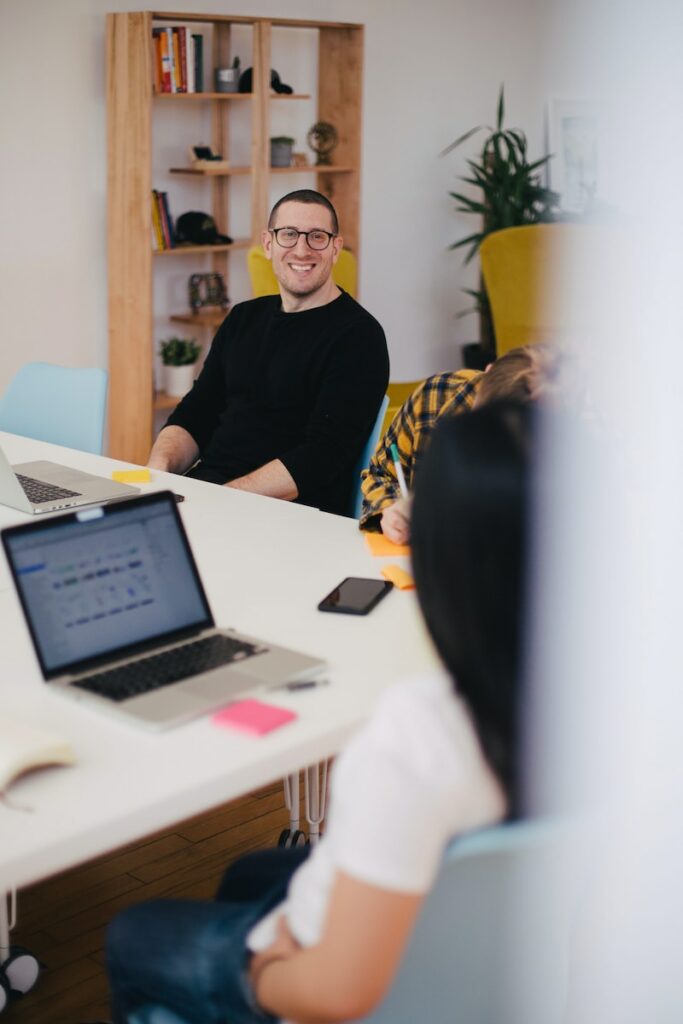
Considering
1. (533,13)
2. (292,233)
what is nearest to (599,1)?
(533,13)

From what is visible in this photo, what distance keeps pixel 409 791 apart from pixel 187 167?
15.1 ft

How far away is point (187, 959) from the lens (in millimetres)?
1216

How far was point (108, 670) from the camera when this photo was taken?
1524 mm

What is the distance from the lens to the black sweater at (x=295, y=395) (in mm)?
2975

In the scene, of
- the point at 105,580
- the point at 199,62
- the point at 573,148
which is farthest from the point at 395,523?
the point at 573,148

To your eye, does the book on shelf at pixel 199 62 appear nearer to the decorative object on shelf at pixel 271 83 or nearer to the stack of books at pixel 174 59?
the stack of books at pixel 174 59

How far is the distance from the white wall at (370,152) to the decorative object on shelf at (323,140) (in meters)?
0.44

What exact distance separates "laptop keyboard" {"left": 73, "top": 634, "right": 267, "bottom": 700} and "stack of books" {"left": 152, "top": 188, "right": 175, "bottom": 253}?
3.51 metres

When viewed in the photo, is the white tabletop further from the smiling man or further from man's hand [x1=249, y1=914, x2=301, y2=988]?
the smiling man

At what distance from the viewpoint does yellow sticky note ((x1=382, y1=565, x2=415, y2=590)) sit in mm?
1947

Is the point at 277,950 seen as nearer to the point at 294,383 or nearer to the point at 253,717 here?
the point at 253,717

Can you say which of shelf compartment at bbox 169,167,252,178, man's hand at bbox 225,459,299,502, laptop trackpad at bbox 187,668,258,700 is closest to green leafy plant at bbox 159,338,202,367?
shelf compartment at bbox 169,167,252,178

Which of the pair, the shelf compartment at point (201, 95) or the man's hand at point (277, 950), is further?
the shelf compartment at point (201, 95)

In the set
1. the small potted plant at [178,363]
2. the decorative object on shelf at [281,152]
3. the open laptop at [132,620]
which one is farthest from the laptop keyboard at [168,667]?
the decorative object on shelf at [281,152]
